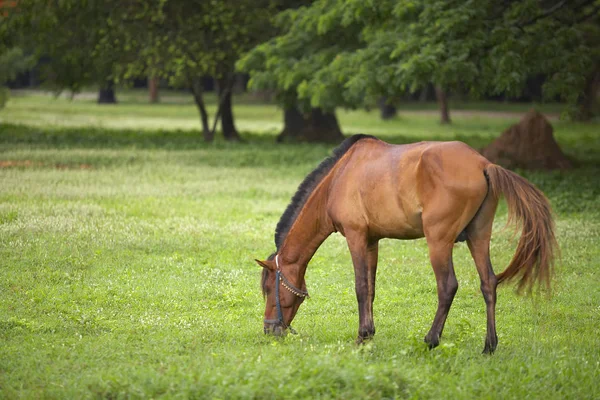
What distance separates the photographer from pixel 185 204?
16.2 meters

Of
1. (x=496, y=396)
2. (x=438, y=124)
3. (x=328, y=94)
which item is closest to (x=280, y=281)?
(x=496, y=396)

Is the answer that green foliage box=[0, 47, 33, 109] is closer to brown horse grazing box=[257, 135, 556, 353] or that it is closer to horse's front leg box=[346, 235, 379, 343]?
brown horse grazing box=[257, 135, 556, 353]

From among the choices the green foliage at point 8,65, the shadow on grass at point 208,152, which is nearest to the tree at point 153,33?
the shadow on grass at point 208,152

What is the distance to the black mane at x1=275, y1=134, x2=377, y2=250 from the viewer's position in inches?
315

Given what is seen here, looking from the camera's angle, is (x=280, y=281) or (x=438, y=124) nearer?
(x=280, y=281)

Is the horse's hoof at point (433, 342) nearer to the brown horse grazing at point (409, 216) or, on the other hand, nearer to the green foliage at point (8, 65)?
the brown horse grazing at point (409, 216)

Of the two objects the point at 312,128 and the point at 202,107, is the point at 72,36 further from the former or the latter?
the point at 312,128

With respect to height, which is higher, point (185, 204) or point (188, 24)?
point (188, 24)

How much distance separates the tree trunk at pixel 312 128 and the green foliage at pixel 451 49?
27.2 feet

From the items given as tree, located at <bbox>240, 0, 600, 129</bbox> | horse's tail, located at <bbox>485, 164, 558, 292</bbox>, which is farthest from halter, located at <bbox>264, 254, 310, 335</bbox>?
tree, located at <bbox>240, 0, 600, 129</bbox>

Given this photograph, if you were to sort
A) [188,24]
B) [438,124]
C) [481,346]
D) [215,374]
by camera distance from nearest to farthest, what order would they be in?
[215,374] → [481,346] → [188,24] → [438,124]

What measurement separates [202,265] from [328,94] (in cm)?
1089

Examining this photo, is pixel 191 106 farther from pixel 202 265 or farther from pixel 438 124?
pixel 202 265

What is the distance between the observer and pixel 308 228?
7.96 m
